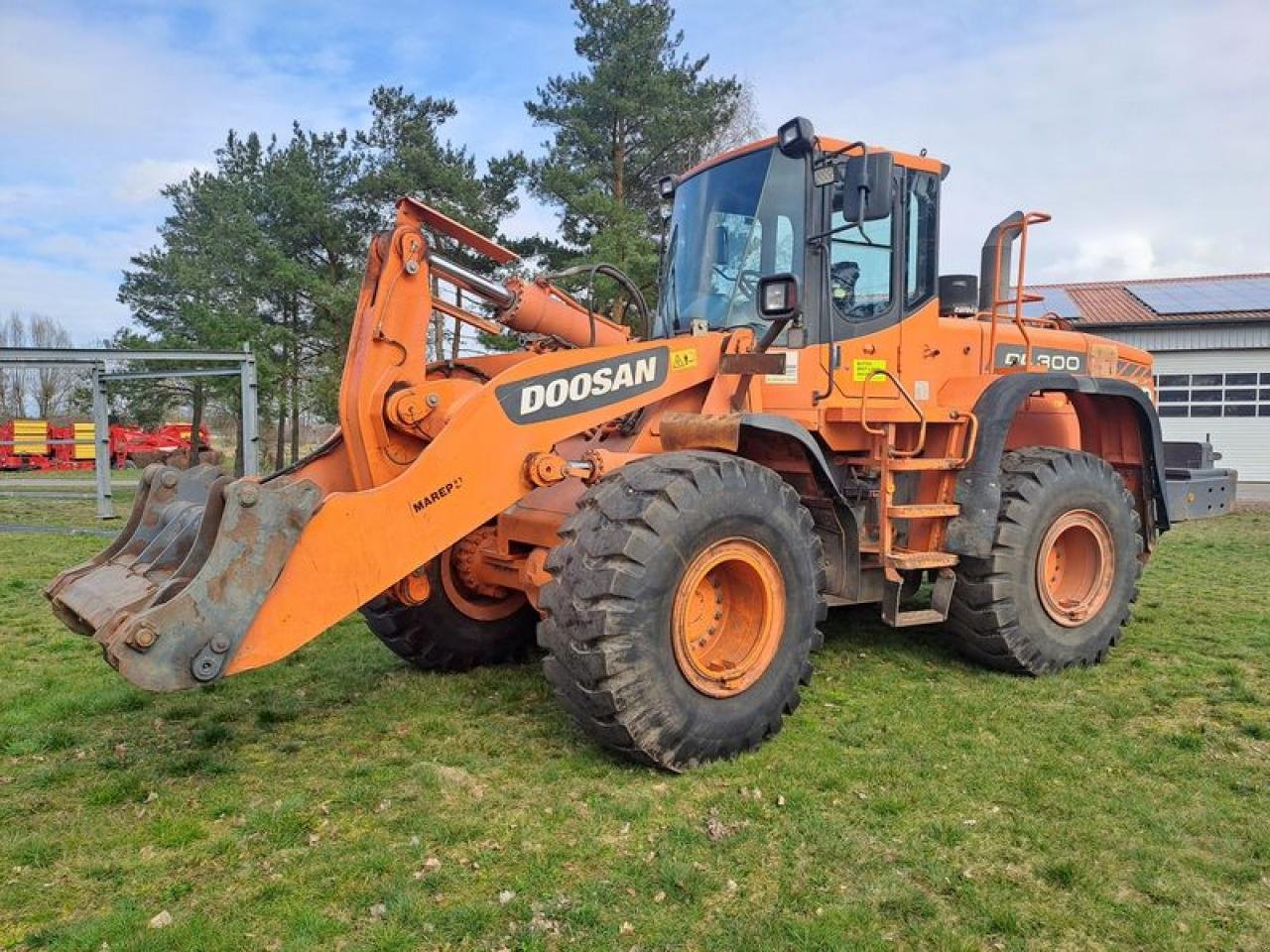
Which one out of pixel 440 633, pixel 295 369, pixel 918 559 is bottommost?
pixel 440 633

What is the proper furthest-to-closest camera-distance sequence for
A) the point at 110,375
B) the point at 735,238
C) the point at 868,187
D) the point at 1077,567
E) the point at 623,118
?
1. the point at 623,118
2. the point at 110,375
3. the point at 1077,567
4. the point at 735,238
5. the point at 868,187

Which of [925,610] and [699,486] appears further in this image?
[925,610]

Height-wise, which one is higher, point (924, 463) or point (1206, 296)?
point (1206, 296)

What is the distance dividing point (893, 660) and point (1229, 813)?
252 cm

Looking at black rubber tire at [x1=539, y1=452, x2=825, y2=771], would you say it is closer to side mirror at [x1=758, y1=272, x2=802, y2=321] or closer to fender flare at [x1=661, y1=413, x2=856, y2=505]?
fender flare at [x1=661, y1=413, x2=856, y2=505]

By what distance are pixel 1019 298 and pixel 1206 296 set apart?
22.4m

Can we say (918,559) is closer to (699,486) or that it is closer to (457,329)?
(699,486)

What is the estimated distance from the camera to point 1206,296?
24.3 metres

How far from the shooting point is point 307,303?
24.6 meters

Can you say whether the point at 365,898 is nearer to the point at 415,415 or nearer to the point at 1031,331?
the point at 415,415

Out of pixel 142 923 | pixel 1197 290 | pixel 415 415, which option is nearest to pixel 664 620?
pixel 415 415

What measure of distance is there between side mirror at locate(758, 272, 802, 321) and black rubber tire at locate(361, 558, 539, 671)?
2.53 meters

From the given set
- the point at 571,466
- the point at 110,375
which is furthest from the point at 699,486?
the point at 110,375

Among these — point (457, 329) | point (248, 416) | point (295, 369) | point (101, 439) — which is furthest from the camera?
point (295, 369)
